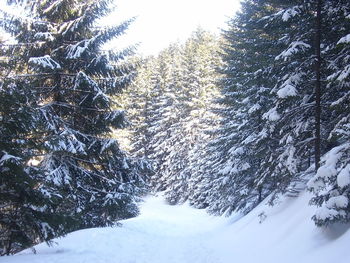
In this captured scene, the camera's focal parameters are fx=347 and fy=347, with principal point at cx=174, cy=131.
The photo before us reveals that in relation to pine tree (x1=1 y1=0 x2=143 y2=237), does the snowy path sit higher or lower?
lower

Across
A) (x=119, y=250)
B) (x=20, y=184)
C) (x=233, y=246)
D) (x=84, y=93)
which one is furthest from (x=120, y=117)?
(x=233, y=246)

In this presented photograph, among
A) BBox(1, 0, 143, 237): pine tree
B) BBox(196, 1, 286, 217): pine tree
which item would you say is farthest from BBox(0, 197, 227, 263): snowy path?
BBox(196, 1, 286, 217): pine tree

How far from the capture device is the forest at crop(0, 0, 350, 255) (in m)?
8.00

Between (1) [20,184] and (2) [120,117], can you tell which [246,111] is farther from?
(1) [20,184]

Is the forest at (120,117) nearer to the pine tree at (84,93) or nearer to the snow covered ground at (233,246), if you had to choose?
the pine tree at (84,93)

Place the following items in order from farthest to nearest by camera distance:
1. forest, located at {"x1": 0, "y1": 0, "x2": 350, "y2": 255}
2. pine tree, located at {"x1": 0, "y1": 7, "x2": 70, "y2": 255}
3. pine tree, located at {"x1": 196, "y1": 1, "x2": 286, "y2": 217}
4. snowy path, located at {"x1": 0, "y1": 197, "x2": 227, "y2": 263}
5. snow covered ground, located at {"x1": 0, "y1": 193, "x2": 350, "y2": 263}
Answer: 1. pine tree, located at {"x1": 196, "y1": 1, "x2": 286, "y2": 217}
2. snowy path, located at {"x1": 0, "y1": 197, "x2": 227, "y2": 263}
3. forest, located at {"x1": 0, "y1": 0, "x2": 350, "y2": 255}
4. pine tree, located at {"x1": 0, "y1": 7, "x2": 70, "y2": 255}
5. snow covered ground, located at {"x1": 0, "y1": 193, "x2": 350, "y2": 263}

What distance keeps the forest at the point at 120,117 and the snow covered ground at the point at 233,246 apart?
0.53 m

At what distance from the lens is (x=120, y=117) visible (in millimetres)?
13922

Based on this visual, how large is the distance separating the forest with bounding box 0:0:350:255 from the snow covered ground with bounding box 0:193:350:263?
533 mm

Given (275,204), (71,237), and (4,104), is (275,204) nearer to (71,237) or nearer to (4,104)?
(71,237)

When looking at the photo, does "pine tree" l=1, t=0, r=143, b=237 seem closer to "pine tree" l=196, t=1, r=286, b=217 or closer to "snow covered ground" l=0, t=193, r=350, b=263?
"snow covered ground" l=0, t=193, r=350, b=263

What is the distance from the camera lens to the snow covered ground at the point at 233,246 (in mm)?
7035

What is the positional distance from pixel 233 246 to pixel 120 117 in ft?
21.3

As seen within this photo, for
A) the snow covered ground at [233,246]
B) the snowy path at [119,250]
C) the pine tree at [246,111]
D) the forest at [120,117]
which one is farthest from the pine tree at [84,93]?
the pine tree at [246,111]
